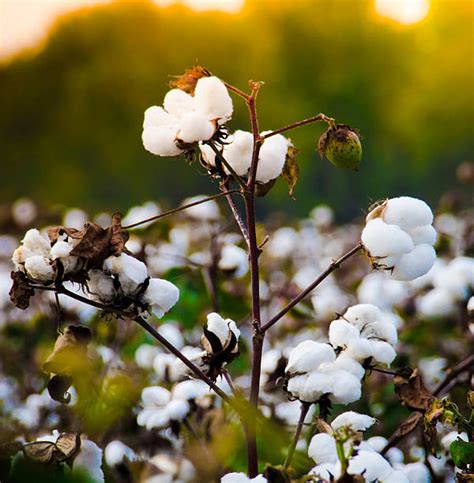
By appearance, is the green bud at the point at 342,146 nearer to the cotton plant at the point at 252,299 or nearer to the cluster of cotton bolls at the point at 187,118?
the cotton plant at the point at 252,299

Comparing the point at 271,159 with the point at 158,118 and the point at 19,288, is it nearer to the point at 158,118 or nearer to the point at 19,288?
the point at 158,118

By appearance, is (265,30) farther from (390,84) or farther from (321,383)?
(321,383)

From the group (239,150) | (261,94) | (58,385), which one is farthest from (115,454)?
(261,94)

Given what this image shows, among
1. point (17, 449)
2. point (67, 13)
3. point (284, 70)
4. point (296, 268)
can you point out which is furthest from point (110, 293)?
point (67, 13)

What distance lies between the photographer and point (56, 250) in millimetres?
803

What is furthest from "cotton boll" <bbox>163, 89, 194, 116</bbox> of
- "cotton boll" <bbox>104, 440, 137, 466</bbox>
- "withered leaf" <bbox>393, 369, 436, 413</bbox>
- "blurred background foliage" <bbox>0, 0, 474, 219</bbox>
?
"blurred background foliage" <bbox>0, 0, 474, 219</bbox>

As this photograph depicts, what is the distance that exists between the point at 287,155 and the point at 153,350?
1.02 meters

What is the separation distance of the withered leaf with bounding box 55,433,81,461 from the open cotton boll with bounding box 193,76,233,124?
35cm

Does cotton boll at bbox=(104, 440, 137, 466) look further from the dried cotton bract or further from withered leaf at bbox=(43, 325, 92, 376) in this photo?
the dried cotton bract

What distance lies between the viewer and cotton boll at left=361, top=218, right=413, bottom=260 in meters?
0.83

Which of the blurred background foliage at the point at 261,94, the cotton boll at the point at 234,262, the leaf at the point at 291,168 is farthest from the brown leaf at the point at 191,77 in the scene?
the blurred background foliage at the point at 261,94

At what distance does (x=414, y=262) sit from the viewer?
0.86 meters

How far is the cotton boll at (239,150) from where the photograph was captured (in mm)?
900

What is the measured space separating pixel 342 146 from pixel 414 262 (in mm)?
150
